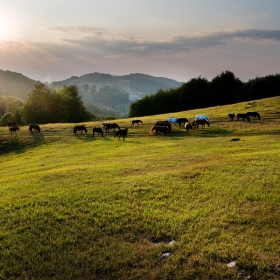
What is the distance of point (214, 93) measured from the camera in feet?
310

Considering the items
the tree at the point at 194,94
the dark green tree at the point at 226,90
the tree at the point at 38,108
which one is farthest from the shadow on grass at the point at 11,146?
the dark green tree at the point at 226,90

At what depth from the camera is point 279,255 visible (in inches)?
269

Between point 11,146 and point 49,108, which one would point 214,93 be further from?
point 11,146

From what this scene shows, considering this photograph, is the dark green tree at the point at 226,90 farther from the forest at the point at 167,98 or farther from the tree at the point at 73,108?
the tree at the point at 73,108

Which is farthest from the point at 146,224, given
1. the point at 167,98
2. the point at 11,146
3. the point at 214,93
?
the point at 167,98

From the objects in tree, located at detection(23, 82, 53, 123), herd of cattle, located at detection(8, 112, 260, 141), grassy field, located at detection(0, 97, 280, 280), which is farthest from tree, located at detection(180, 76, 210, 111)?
grassy field, located at detection(0, 97, 280, 280)

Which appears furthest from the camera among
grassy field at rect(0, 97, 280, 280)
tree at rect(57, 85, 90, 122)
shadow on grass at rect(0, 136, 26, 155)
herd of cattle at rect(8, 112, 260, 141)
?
tree at rect(57, 85, 90, 122)

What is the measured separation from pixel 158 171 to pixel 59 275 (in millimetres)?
9449

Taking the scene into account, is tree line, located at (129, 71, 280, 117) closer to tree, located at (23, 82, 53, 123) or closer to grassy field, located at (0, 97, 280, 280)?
tree, located at (23, 82, 53, 123)

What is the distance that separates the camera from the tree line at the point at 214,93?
306 feet

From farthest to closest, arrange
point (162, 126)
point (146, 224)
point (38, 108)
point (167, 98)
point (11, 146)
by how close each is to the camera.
→ 1. point (167, 98)
2. point (38, 108)
3. point (162, 126)
4. point (11, 146)
5. point (146, 224)

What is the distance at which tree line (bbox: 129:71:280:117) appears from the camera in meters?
93.3

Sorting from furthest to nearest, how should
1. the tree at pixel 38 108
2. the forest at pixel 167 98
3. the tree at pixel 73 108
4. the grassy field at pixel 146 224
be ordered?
the tree at pixel 73 108, the forest at pixel 167 98, the tree at pixel 38 108, the grassy field at pixel 146 224

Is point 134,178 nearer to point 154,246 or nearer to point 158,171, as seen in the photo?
point 158,171
